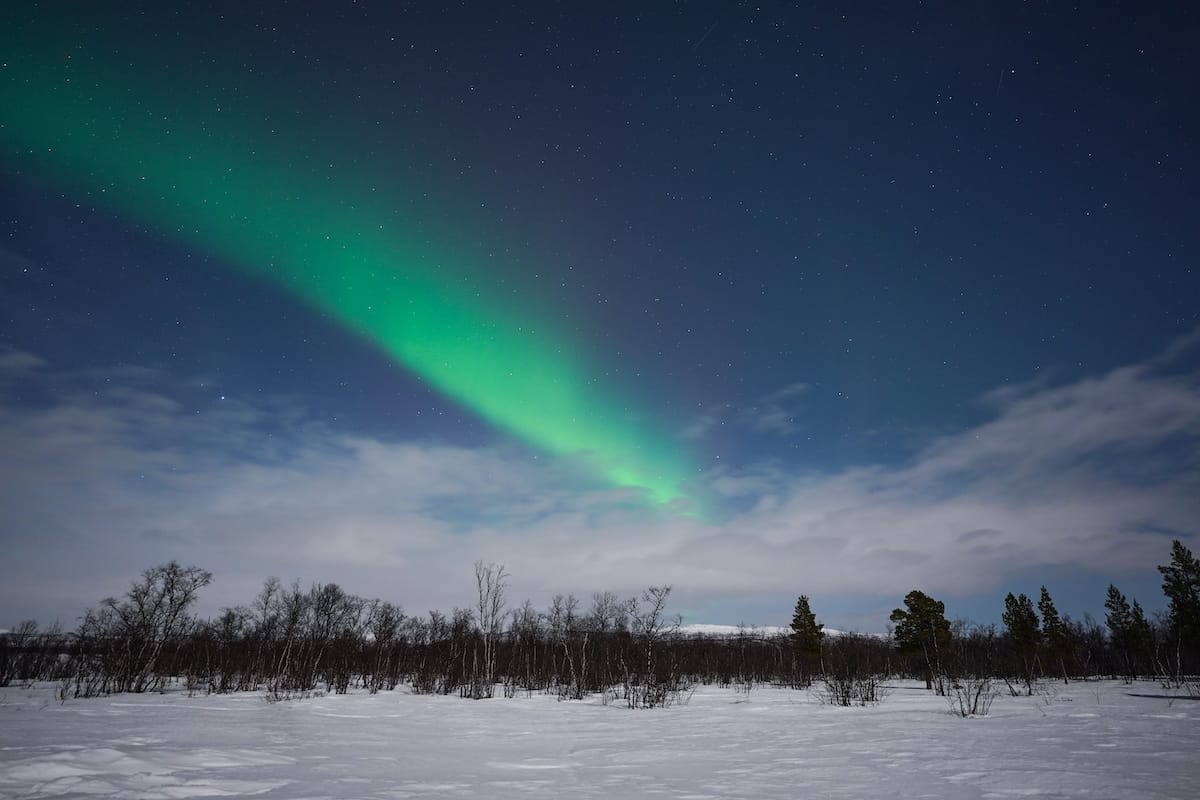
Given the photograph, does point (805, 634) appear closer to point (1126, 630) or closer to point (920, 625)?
point (920, 625)

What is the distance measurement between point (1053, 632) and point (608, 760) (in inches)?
3156

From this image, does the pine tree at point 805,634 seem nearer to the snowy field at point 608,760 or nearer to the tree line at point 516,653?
the tree line at point 516,653

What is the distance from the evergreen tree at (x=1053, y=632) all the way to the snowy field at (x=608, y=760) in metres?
65.6

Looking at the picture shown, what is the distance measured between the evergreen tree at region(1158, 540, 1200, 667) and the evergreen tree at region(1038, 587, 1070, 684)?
9485mm

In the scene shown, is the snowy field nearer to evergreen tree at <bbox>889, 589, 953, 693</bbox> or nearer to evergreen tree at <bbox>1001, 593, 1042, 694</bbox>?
evergreen tree at <bbox>889, 589, 953, 693</bbox>

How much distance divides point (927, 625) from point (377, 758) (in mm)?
57492

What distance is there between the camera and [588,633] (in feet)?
192

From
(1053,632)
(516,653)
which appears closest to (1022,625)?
(1053,632)

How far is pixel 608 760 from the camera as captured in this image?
857cm

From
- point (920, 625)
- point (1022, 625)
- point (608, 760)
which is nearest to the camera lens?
point (608, 760)

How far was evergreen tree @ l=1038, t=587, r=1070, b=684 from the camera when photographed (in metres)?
61.8

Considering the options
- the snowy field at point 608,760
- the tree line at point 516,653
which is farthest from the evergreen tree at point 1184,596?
the snowy field at point 608,760

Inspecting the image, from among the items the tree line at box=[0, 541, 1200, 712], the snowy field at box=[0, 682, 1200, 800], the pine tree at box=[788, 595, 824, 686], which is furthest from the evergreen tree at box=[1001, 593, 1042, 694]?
the snowy field at box=[0, 682, 1200, 800]

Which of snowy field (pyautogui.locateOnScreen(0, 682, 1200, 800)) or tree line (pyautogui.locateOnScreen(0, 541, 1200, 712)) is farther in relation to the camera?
tree line (pyautogui.locateOnScreen(0, 541, 1200, 712))
